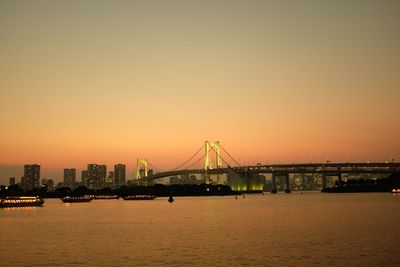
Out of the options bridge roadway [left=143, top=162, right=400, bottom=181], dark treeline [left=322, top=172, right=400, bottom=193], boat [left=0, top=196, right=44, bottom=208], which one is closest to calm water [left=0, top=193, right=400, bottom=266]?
boat [left=0, top=196, right=44, bottom=208]

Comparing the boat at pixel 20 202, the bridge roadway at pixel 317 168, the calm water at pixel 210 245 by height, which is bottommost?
the calm water at pixel 210 245

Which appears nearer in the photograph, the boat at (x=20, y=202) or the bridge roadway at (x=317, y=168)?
the boat at (x=20, y=202)

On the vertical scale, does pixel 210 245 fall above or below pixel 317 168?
below

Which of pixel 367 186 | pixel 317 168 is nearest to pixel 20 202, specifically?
pixel 317 168

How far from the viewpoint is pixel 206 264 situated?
21.2 m

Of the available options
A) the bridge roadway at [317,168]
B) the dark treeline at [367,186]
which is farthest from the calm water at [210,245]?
the dark treeline at [367,186]

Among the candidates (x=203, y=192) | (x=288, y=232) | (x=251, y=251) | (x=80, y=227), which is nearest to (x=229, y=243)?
(x=251, y=251)

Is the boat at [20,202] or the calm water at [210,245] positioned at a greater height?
the boat at [20,202]

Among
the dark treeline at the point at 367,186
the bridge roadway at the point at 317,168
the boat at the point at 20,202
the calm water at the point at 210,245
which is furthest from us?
the dark treeline at the point at 367,186

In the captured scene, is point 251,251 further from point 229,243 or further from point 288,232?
point 288,232

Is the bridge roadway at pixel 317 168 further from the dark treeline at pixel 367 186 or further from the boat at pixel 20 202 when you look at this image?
the boat at pixel 20 202

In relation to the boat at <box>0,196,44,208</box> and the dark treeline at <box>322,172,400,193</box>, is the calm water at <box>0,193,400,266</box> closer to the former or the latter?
the boat at <box>0,196,44,208</box>

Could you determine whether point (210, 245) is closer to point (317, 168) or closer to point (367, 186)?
point (317, 168)

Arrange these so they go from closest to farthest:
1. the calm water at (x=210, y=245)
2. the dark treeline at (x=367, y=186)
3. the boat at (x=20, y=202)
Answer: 1. the calm water at (x=210, y=245)
2. the boat at (x=20, y=202)
3. the dark treeline at (x=367, y=186)
